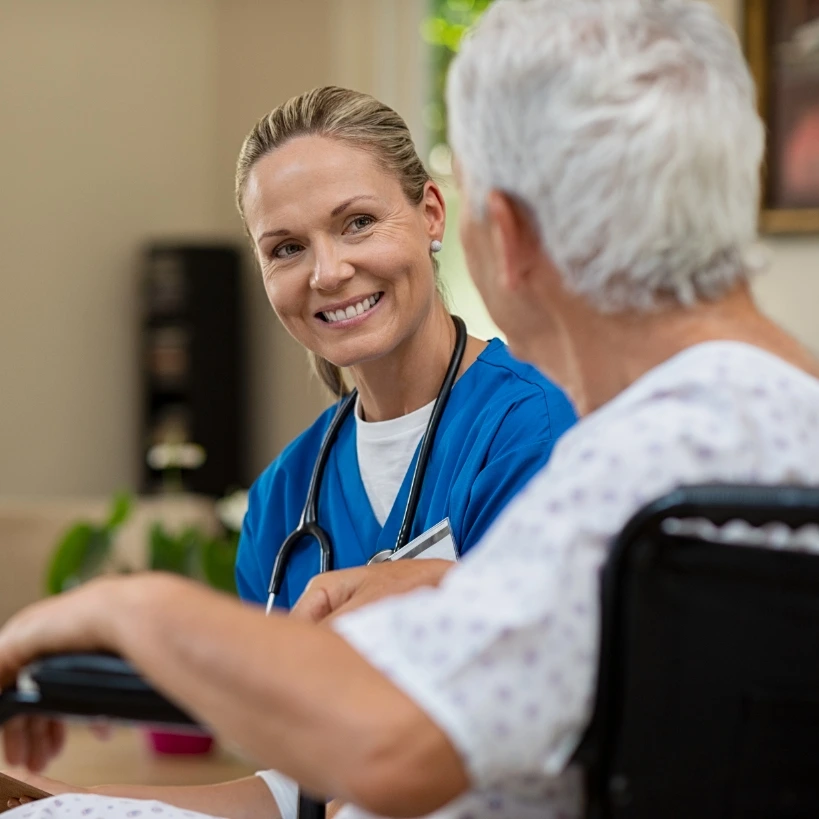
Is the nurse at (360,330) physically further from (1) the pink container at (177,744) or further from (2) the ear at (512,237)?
(1) the pink container at (177,744)

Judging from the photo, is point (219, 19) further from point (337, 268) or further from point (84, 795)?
point (84, 795)

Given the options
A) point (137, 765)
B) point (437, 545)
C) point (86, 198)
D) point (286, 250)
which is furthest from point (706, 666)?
point (86, 198)

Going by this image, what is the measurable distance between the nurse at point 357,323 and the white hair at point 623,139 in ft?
1.95

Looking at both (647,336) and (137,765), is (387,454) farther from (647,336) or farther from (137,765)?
(137,765)

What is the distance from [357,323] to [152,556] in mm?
2031

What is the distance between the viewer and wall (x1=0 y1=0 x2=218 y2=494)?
5943 mm

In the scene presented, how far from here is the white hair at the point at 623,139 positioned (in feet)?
2.64

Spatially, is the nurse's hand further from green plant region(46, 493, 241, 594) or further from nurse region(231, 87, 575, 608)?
green plant region(46, 493, 241, 594)

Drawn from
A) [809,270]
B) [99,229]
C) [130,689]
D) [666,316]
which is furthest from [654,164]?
[99,229]

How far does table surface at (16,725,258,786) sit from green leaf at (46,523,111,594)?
406mm

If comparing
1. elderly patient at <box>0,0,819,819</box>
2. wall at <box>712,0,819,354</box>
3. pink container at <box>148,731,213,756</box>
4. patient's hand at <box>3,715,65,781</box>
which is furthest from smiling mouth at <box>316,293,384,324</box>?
wall at <box>712,0,819,354</box>

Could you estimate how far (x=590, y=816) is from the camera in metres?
0.75

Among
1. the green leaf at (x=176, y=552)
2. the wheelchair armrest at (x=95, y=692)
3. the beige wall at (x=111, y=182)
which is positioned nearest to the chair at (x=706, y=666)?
the wheelchair armrest at (x=95, y=692)

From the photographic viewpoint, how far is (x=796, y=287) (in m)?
3.94
